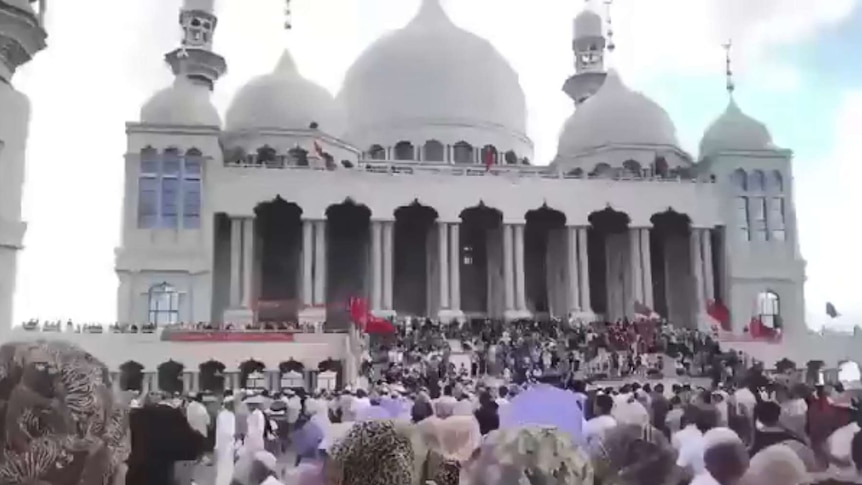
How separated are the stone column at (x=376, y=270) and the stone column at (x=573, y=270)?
808cm

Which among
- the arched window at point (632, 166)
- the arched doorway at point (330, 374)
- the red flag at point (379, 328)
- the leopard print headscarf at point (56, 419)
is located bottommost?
the arched doorway at point (330, 374)

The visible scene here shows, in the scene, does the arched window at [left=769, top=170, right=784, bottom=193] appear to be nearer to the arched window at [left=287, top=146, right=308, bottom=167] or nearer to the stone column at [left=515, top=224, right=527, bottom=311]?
the stone column at [left=515, top=224, right=527, bottom=311]

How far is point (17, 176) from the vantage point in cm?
2966

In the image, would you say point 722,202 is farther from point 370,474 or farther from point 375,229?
point 370,474

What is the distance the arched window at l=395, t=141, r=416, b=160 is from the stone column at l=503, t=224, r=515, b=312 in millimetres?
7745

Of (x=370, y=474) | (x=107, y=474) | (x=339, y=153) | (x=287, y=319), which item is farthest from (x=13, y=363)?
(x=339, y=153)

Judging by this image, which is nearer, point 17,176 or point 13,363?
point 13,363

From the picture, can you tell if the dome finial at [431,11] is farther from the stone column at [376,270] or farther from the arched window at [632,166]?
the stone column at [376,270]

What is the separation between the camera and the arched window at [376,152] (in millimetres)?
46250

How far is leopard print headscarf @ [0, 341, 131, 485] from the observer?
3141 millimetres

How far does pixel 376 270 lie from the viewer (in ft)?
128

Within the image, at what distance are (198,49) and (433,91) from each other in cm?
1174

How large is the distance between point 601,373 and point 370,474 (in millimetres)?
27138

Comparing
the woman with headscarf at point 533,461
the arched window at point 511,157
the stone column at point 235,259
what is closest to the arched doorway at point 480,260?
the arched window at point 511,157
